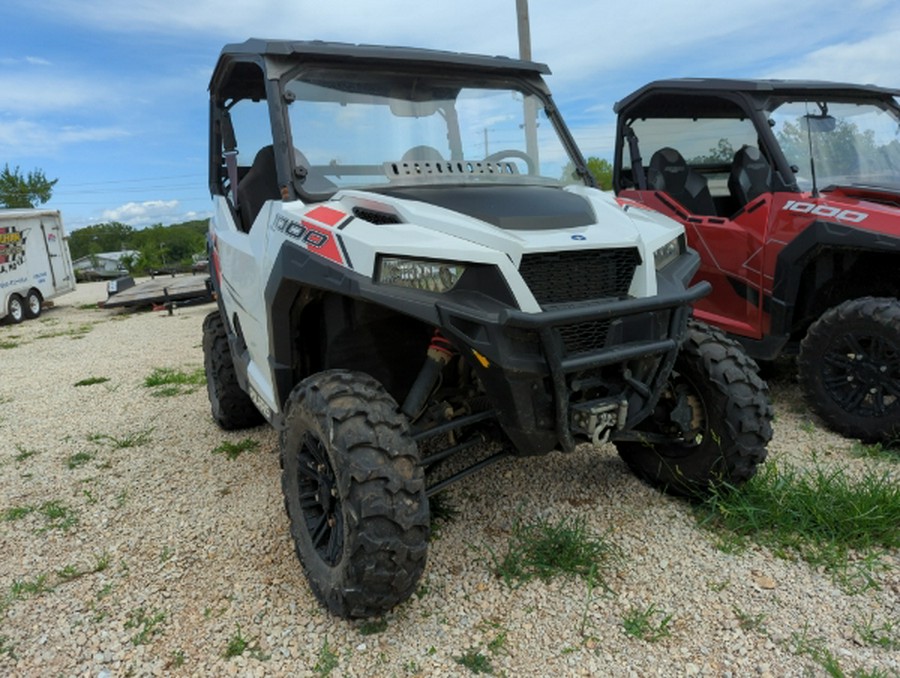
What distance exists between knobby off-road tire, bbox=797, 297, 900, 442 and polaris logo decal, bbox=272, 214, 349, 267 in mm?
3259

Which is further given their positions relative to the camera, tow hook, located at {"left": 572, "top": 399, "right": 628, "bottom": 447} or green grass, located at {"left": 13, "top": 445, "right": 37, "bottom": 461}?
green grass, located at {"left": 13, "top": 445, "right": 37, "bottom": 461}

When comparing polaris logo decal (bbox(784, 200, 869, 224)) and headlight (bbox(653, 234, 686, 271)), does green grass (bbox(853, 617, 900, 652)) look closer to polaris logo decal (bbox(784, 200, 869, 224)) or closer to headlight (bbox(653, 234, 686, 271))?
headlight (bbox(653, 234, 686, 271))

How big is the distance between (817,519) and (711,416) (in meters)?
0.63

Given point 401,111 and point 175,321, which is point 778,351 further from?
point 175,321

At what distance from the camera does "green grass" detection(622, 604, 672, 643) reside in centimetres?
250

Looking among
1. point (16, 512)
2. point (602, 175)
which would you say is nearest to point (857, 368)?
point (16, 512)

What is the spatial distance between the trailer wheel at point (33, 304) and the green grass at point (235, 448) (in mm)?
14133

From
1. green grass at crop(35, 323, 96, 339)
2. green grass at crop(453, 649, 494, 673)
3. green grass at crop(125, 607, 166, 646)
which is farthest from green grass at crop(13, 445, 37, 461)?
green grass at crop(35, 323, 96, 339)

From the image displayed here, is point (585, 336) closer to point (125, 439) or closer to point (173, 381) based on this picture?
point (125, 439)

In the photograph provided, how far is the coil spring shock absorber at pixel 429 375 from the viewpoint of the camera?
9.29 ft

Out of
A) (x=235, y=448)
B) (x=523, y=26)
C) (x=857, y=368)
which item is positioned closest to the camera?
(x=857, y=368)

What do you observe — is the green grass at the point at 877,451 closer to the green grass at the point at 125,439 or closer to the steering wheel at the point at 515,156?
the steering wheel at the point at 515,156

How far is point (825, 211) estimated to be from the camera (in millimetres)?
4430

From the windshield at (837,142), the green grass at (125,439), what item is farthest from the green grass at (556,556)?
the green grass at (125,439)
